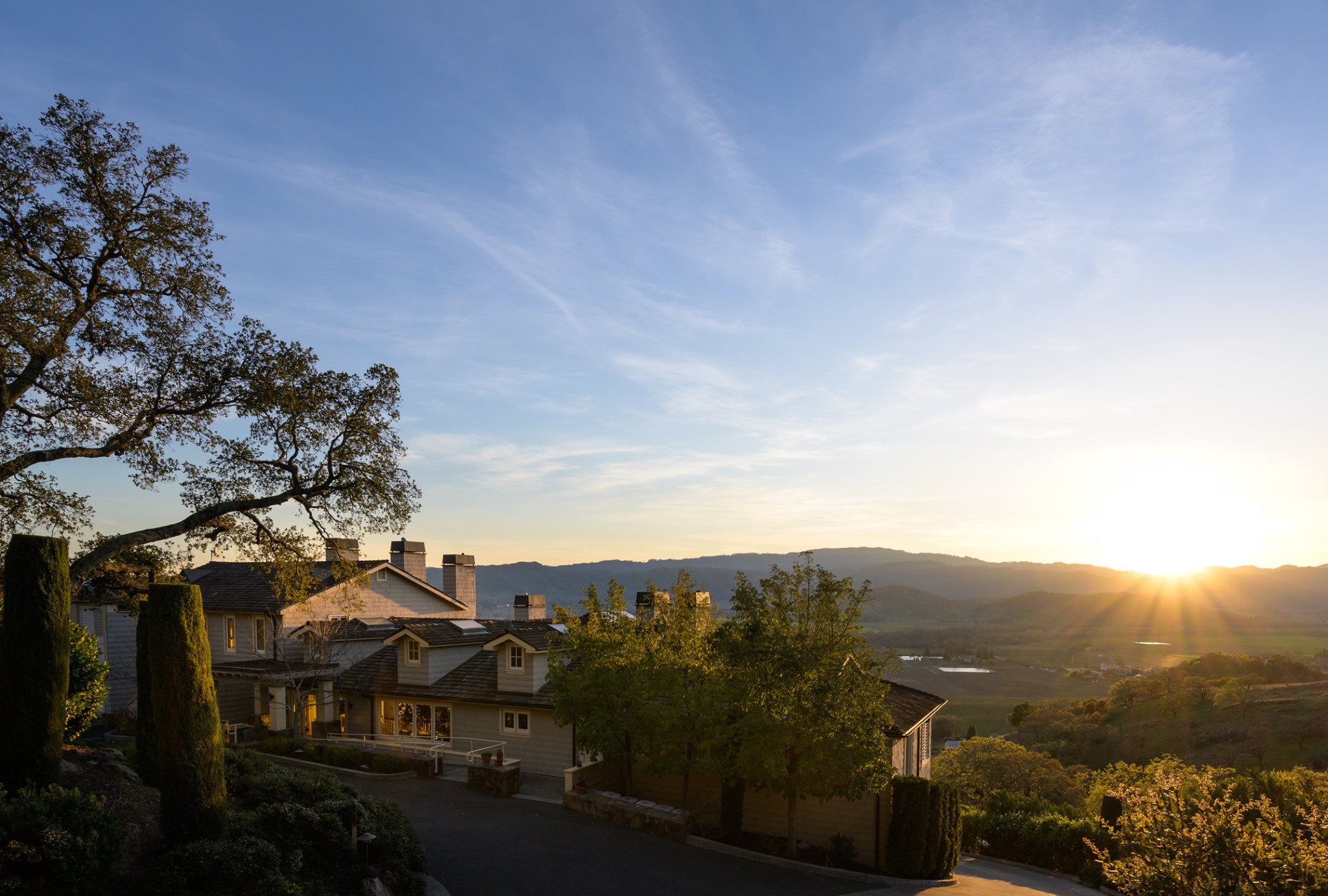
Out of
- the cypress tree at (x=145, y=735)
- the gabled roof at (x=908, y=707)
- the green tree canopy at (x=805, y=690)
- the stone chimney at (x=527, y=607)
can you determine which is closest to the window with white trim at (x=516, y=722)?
the green tree canopy at (x=805, y=690)

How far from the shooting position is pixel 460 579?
4397cm

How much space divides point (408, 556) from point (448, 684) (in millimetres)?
12794

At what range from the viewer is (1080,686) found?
113000 millimetres

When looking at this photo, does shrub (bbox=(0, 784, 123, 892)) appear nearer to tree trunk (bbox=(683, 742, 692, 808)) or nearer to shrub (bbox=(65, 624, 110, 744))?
shrub (bbox=(65, 624, 110, 744))

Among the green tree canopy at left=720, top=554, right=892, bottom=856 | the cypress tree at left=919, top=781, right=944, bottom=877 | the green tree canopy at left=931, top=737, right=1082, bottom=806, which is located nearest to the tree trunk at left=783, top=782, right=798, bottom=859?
the green tree canopy at left=720, top=554, right=892, bottom=856

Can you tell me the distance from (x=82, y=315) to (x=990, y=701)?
350 ft

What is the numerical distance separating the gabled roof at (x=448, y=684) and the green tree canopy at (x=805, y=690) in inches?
336

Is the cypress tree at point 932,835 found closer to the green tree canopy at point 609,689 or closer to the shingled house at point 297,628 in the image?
the green tree canopy at point 609,689

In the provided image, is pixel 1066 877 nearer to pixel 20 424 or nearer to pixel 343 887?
pixel 343 887

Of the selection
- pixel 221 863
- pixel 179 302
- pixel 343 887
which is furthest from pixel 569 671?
pixel 179 302

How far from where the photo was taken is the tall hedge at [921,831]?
2058cm

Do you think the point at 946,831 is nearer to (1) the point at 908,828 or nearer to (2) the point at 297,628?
(1) the point at 908,828

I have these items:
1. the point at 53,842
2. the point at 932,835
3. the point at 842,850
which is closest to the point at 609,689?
the point at 842,850

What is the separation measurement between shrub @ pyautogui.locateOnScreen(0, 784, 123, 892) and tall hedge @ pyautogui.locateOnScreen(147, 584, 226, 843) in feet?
3.67
